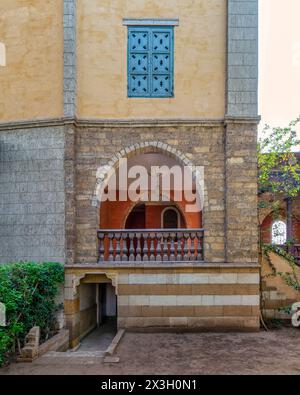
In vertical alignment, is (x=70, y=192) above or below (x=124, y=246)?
above

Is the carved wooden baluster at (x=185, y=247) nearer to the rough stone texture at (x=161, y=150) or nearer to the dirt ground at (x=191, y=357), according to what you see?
the rough stone texture at (x=161, y=150)

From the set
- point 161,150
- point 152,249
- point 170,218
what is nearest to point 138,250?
point 152,249

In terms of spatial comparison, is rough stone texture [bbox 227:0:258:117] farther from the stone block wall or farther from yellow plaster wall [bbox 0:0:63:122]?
yellow plaster wall [bbox 0:0:63:122]

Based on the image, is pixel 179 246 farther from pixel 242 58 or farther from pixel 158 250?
pixel 242 58

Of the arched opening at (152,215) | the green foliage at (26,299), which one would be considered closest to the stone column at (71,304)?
the green foliage at (26,299)

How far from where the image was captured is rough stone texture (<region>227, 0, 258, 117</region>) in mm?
7676

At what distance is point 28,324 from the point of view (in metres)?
5.98

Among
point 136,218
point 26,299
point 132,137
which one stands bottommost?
point 26,299

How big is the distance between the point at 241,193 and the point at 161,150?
2.13m

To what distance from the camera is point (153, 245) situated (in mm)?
7730

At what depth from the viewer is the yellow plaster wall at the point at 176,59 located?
786 cm

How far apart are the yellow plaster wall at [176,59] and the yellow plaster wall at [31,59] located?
1.94ft
